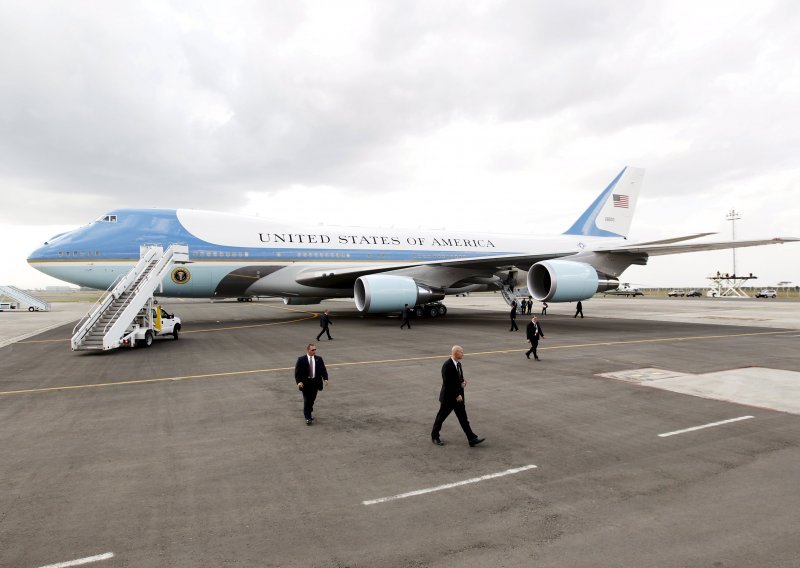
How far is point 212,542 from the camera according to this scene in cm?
413

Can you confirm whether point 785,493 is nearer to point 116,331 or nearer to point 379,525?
point 379,525

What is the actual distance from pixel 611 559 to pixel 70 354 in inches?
650

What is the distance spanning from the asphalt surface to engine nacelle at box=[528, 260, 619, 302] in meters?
7.75

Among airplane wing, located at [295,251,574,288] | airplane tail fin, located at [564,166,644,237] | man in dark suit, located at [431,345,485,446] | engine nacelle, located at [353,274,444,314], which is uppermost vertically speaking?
airplane tail fin, located at [564,166,644,237]

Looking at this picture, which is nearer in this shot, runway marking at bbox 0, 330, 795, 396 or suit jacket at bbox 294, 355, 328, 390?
suit jacket at bbox 294, 355, 328, 390

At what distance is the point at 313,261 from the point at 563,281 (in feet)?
40.0

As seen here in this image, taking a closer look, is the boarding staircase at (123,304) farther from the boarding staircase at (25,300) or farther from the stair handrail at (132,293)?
the boarding staircase at (25,300)

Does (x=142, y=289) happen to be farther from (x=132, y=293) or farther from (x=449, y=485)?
(x=449, y=485)

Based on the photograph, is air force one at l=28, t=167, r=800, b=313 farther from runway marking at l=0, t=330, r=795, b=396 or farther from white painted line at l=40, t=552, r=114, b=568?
white painted line at l=40, t=552, r=114, b=568

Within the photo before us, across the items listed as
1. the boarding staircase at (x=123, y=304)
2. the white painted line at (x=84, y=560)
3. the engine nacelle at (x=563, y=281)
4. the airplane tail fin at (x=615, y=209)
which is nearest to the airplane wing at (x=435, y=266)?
the engine nacelle at (x=563, y=281)

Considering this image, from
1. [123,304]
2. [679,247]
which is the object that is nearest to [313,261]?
[123,304]

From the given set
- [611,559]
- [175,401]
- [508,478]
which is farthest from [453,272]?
[611,559]

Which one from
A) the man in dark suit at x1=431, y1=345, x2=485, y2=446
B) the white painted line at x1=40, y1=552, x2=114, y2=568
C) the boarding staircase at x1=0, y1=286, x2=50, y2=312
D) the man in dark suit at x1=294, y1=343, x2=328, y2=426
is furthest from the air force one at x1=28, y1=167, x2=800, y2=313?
the boarding staircase at x1=0, y1=286, x2=50, y2=312

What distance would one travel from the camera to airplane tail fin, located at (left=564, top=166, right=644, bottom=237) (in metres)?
30.5
